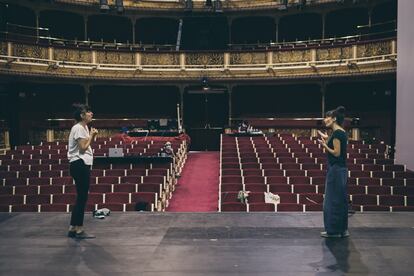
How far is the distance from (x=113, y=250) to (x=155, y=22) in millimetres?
15625

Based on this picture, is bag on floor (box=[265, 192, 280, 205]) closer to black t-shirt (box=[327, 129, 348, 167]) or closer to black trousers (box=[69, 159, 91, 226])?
black t-shirt (box=[327, 129, 348, 167])

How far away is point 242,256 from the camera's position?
3070mm

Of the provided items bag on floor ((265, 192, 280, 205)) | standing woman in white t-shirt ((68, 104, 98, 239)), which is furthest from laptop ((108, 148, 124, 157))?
standing woman in white t-shirt ((68, 104, 98, 239))

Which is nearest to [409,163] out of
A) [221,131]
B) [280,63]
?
[280,63]

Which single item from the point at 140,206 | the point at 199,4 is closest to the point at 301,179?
the point at 140,206

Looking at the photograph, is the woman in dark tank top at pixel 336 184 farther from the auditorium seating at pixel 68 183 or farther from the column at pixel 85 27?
the column at pixel 85 27

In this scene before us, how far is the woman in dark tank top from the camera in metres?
3.53

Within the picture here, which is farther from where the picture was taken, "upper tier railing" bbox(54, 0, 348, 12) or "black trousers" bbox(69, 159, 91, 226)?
"upper tier railing" bbox(54, 0, 348, 12)

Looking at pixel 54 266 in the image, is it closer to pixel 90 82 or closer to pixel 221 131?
pixel 90 82

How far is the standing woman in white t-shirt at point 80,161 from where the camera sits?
3.57 metres

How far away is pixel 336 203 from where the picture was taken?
3555 mm

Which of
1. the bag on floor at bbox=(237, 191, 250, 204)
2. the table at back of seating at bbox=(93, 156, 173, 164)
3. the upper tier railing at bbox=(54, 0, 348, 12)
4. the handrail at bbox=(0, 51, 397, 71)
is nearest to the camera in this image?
the bag on floor at bbox=(237, 191, 250, 204)

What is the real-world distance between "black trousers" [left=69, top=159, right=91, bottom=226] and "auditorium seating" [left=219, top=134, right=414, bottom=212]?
294 cm

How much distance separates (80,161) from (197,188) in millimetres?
5814
